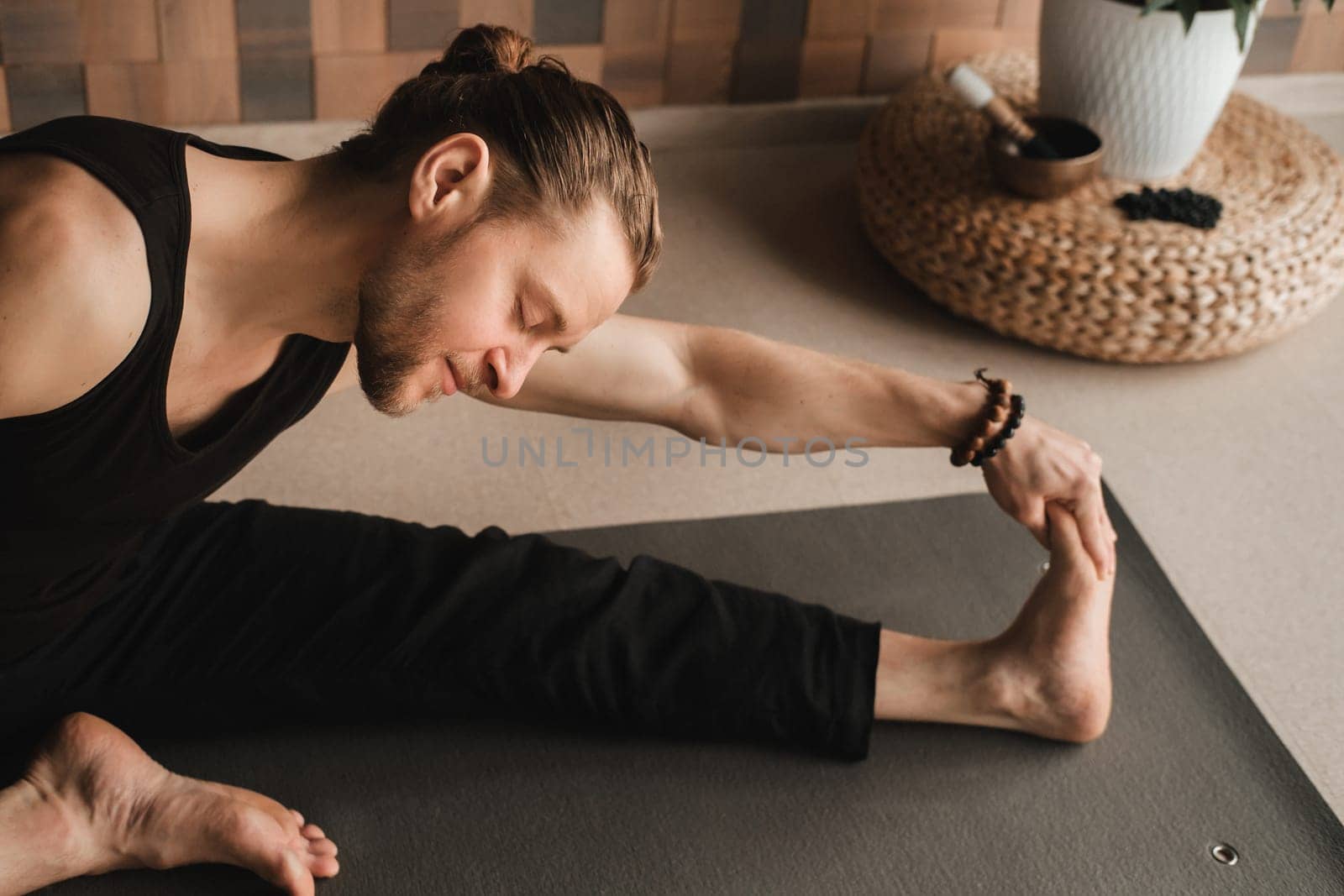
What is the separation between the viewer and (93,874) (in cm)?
137

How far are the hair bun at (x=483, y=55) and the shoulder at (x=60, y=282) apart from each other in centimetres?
33

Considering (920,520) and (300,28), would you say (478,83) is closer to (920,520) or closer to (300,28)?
(920,520)

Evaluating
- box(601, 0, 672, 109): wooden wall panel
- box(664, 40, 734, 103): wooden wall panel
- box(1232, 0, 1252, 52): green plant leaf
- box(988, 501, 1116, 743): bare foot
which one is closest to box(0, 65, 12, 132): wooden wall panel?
box(601, 0, 672, 109): wooden wall panel

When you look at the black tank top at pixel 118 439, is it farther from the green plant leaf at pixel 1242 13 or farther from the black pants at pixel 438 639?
the green plant leaf at pixel 1242 13

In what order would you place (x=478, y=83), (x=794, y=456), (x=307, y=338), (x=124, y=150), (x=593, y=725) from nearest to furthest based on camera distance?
1. (x=124, y=150)
2. (x=478, y=83)
3. (x=307, y=338)
4. (x=593, y=725)
5. (x=794, y=456)

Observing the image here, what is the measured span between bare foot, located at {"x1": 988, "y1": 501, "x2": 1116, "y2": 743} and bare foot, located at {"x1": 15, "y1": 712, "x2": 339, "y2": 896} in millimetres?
771

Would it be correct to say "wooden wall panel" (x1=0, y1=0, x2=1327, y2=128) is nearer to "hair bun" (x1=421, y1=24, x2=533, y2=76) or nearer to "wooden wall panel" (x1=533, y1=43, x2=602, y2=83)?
"wooden wall panel" (x1=533, y1=43, x2=602, y2=83)

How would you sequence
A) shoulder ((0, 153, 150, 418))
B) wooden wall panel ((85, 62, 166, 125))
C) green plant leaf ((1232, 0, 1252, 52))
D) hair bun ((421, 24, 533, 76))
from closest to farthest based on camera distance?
shoulder ((0, 153, 150, 418)) → hair bun ((421, 24, 533, 76)) → green plant leaf ((1232, 0, 1252, 52)) → wooden wall panel ((85, 62, 166, 125))

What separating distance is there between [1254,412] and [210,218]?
1.71 m

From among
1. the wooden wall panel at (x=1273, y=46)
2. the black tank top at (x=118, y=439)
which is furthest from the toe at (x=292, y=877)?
the wooden wall panel at (x=1273, y=46)

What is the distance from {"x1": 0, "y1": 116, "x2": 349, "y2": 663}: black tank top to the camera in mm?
1077

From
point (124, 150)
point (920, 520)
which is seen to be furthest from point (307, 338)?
point (920, 520)

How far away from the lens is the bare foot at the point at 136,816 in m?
1.33

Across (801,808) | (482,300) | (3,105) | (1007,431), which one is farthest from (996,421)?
(3,105)
